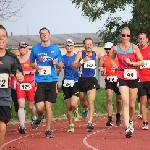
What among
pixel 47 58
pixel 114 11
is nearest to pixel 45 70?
pixel 47 58

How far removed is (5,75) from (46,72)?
15.8 feet

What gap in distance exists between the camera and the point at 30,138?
15.2 meters

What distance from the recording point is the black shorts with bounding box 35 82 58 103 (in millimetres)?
15164

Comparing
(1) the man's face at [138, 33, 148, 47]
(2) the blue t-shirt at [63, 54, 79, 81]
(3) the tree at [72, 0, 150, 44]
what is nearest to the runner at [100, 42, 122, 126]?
(2) the blue t-shirt at [63, 54, 79, 81]

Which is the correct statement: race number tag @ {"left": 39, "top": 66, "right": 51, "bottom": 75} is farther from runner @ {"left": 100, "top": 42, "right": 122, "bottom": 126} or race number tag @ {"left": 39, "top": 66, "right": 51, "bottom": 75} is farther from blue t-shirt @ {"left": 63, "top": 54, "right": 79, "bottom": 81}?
runner @ {"left": 100, "top": 42, "right": 122, "bottom": 126}

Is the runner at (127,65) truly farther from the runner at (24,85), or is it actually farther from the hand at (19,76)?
the hand at (19,76)

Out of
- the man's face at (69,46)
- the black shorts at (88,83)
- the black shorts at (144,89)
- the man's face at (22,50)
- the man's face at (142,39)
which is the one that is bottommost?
the black shorts at (144,89)

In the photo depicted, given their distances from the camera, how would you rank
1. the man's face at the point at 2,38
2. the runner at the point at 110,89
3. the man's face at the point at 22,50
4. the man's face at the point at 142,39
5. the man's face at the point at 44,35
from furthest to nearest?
the runner at the point at 110,89 < the man's face at the point at 22,50 < the man's face at the point at 142,39 < the man's face at the point at 44,35 < the man's face at the point at 2,38

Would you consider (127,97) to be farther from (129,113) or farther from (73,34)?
(73,34)

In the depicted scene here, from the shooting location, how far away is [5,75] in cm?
1030

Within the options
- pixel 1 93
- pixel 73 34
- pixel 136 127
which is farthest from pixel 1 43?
pixel 73 34

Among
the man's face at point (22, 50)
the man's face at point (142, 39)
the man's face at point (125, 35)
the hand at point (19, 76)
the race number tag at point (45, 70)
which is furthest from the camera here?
the man's face at point (22, 50)

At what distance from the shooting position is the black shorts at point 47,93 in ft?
49.8

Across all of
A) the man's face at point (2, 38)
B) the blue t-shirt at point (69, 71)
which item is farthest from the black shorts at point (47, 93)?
the man's face at point (2, 38)
